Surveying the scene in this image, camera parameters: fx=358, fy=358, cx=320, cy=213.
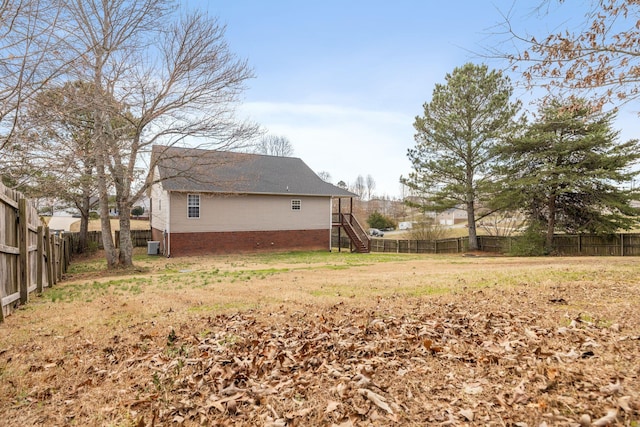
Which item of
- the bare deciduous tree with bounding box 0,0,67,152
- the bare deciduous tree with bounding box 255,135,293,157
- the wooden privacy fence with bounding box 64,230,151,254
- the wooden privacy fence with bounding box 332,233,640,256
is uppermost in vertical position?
the bare deciduous tree with bounding box 255,135,293,157

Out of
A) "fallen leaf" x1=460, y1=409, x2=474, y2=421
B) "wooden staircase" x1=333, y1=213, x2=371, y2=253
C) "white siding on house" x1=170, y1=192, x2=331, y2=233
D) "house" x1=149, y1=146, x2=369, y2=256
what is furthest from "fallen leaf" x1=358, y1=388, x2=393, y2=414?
"wooden staircase" x1=333, y1=213, x2=371, y2=253

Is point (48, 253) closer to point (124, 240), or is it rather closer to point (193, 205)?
point (124, 240)

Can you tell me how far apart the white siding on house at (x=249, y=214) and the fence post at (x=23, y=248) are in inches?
524

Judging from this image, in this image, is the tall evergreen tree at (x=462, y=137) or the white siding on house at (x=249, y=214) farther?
the tall evergreen tree at (x=462, y=137)

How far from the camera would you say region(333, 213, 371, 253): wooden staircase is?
22.5 meters

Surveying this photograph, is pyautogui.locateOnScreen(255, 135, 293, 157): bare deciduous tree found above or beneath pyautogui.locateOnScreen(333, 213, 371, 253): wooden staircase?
above

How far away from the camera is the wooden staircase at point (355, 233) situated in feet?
73.7

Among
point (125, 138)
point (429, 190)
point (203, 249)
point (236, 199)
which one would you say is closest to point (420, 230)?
point (429, 190)

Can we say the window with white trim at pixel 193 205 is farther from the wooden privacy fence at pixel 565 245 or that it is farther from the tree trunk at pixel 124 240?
the wooden privacy fence at pixel 565 245

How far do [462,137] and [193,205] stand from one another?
16.6m

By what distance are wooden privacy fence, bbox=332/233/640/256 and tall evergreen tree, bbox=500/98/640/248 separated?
31.8 inches

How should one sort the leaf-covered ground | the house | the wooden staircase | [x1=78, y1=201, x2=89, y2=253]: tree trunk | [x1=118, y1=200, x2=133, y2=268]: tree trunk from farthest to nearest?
1. the wooden staircase
2. [x1=78, y1=201, x2=89, y2=253]: tree trunk
3. the house
4. [x1=118, y1=200, x2=133, y2=268]: tree trunk
5. the leaf-covered ground

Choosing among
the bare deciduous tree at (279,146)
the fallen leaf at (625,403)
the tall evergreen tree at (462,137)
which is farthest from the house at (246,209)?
the bare deciduous tree at (279,146)

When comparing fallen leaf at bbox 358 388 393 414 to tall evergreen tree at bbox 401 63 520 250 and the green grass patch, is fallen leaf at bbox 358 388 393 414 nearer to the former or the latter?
the green grass patch
